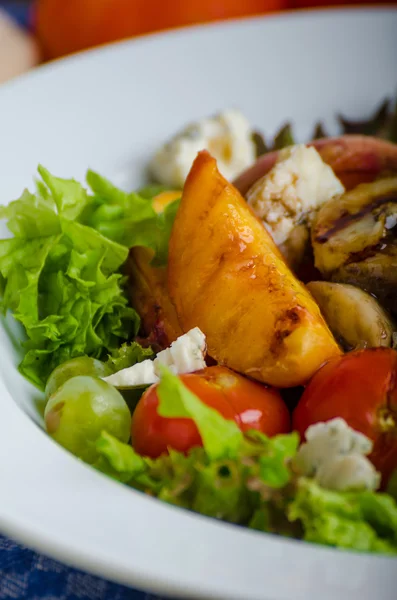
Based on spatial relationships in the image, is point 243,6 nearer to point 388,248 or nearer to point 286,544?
point 388,248

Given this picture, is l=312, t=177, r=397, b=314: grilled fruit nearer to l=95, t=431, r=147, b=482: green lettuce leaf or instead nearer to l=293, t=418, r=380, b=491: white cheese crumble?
l=293, t=418, r=380, b=491: white cheese crumble

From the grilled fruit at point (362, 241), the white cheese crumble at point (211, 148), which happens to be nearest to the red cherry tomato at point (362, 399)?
the grilled fruit at point (362, 241)

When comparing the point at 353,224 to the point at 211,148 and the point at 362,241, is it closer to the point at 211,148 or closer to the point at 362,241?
the point at 362,241

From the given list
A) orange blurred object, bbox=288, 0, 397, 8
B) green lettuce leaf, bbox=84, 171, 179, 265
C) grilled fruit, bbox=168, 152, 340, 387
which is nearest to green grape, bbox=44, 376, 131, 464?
grilled fruit, bbox=168, 152, 340, 387

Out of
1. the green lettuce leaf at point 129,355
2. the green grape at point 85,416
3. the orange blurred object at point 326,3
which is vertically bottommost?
the orange blurred object at point 326,3

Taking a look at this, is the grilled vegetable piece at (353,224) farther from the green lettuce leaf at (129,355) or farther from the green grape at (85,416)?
the green grape at (85,416)

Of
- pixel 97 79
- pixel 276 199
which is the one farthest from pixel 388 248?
pixel 97 79

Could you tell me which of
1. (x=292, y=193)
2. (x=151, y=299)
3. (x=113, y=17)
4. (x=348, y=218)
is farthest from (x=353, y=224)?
(x=113, y=17)
